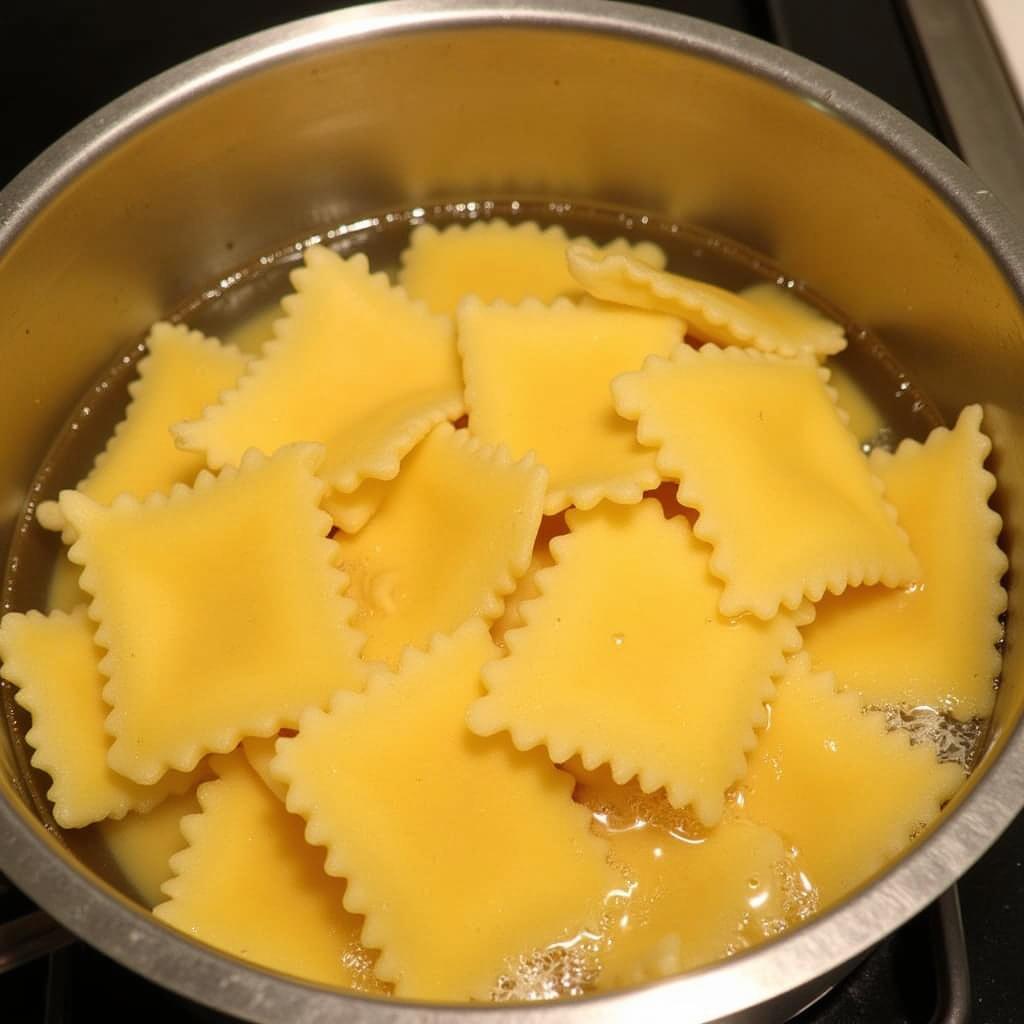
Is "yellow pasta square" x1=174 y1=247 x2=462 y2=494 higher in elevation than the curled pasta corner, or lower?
higher

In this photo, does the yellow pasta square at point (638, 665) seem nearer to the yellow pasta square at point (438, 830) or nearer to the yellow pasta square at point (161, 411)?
the yellow pasta square at point (438, 830)

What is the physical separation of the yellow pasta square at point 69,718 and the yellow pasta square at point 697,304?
0.67 m

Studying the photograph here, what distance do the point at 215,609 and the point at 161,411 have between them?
347 mm

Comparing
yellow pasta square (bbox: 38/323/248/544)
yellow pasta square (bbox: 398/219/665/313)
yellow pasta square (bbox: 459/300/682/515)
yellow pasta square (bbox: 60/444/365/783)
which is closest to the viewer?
yellow pasta square (bbox: 60/444/365/783)

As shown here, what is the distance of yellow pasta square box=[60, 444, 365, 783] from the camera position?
1104 millimetres

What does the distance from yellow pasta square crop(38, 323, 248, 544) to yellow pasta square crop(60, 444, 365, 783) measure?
0.12 meters

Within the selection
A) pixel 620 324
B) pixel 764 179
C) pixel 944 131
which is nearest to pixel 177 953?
pixel 620 324

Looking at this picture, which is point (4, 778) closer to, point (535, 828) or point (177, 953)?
point (177, 953)

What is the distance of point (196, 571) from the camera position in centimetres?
119

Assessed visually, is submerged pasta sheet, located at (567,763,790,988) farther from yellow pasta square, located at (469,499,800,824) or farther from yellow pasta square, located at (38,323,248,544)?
yellow pasta square, located at (38,323,248,544)

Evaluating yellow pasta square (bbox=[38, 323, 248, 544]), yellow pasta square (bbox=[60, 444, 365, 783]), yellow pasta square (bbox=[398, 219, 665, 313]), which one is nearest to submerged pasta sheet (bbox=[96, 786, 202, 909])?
yellow pasta square (bbox=[60, 444, 365, 783])

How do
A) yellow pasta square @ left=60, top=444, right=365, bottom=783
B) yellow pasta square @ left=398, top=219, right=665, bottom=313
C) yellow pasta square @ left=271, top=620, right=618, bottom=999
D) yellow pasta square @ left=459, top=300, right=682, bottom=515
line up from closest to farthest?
1. yellow pasta square @ left=271, top=620, right=618, bottom=999
2. yellow pasta square @ left=60, top=444, right=365, bottom=783
3. yellow pasta square @ left=459, top=300, right=682, bottom=515
4. yellow pasta square @ left=398, top=219, right=665, bottom=313

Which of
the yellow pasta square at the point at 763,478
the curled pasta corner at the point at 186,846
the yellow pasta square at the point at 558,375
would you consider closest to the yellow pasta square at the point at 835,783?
the yellow pasta square at the point at 763,478

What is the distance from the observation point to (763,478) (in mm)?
1190
